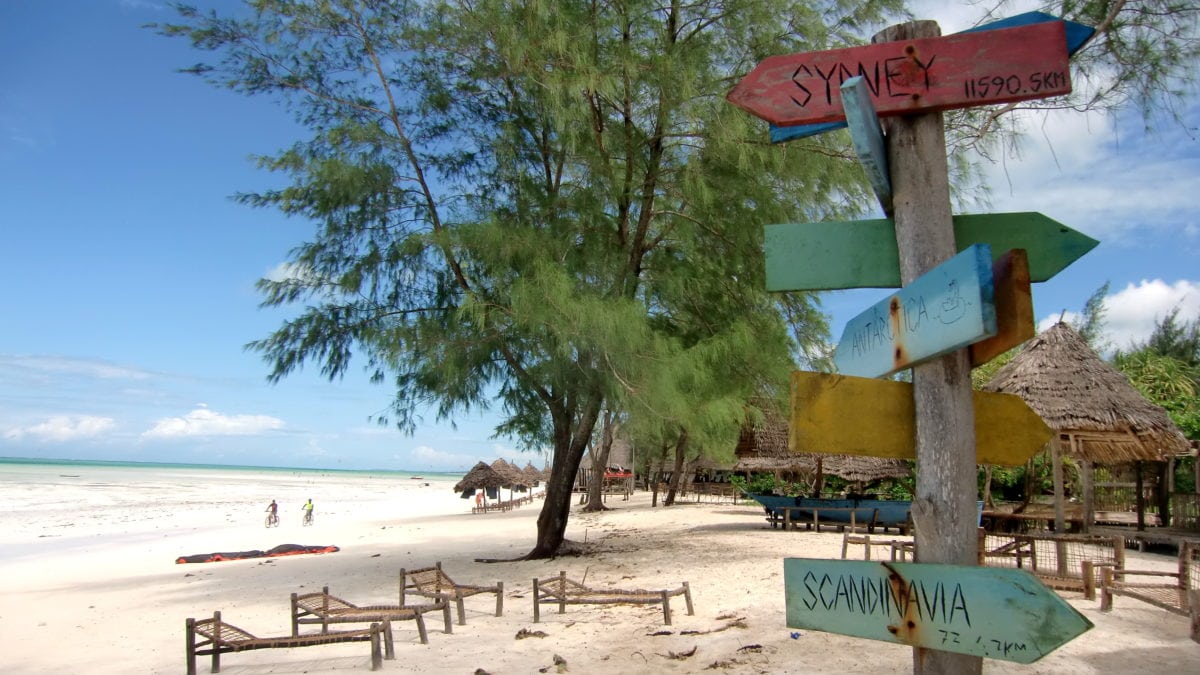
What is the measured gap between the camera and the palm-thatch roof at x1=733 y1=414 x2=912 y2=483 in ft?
48.2

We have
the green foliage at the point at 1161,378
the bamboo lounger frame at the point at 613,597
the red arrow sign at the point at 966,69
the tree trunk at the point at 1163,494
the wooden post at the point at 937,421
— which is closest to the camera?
the wooden post at the point at 937,421

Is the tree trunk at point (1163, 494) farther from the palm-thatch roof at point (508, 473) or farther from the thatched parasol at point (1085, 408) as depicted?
the palm-thatch roof at point (508, 473)

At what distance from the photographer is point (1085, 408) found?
9945 mm

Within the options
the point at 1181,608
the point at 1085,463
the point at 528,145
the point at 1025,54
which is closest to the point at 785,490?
the point at 1085,463

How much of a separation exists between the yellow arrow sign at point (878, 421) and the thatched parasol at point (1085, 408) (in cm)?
821

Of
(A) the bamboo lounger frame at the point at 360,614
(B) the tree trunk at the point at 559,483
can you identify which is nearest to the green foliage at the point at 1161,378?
(B) the tree trunk at the point at 559,483

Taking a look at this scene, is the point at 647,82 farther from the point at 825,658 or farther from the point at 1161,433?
the point at 1161,433

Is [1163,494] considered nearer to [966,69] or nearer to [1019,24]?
[1019,24]

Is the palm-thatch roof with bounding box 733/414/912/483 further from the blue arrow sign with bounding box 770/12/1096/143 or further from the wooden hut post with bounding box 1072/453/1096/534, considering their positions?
the blue arrow sign with bounding box 770/12/1096/143

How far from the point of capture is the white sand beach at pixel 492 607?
524cm

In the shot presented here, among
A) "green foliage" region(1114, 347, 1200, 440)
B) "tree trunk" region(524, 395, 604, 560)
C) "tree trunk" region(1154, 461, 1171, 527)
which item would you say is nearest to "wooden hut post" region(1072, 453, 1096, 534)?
"tree trunk" region(1154, 461, 1171, 527)

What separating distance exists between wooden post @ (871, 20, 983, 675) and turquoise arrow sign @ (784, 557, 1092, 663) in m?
0.11

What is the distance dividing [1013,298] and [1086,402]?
32.9 feet

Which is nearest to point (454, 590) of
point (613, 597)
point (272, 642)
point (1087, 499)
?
point (613, 597)
